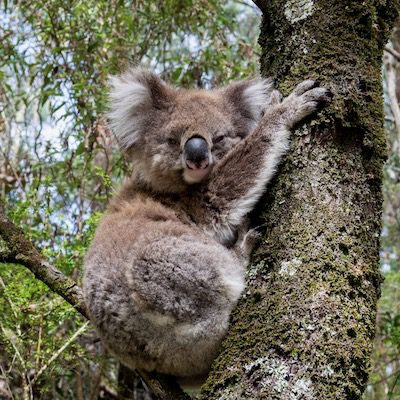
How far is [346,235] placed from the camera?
6.51 feet

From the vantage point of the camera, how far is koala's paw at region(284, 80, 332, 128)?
7.30ft

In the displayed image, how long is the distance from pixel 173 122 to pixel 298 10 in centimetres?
112

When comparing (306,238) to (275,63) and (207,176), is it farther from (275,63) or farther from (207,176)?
(207,176)

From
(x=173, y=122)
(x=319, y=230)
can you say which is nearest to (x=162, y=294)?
(x=319, y=230)

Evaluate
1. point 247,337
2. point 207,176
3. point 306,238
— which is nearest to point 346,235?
point 306,238

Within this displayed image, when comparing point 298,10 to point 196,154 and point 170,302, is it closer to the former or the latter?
point 196,154

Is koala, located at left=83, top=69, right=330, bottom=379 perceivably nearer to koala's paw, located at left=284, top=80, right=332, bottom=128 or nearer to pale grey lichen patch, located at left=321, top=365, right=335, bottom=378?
koala's paw, located at left=284, top=80, right=332, bottom=128

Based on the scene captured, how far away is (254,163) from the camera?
261cm

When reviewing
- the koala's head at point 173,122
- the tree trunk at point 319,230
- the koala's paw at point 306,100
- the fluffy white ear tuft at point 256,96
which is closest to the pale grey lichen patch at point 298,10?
the tree trunk at point 319,230

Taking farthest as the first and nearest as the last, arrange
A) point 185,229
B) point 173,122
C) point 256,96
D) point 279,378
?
point 173,122
point 256,96
point 185,229
point 279,378

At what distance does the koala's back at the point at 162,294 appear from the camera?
249 cm

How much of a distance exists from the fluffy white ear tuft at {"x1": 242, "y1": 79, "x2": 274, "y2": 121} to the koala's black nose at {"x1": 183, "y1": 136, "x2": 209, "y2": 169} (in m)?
0.38

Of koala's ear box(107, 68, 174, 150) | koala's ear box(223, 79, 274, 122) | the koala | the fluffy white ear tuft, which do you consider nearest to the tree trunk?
the koala

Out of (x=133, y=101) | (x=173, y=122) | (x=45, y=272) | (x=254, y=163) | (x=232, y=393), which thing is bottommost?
(x=232, y=393)
